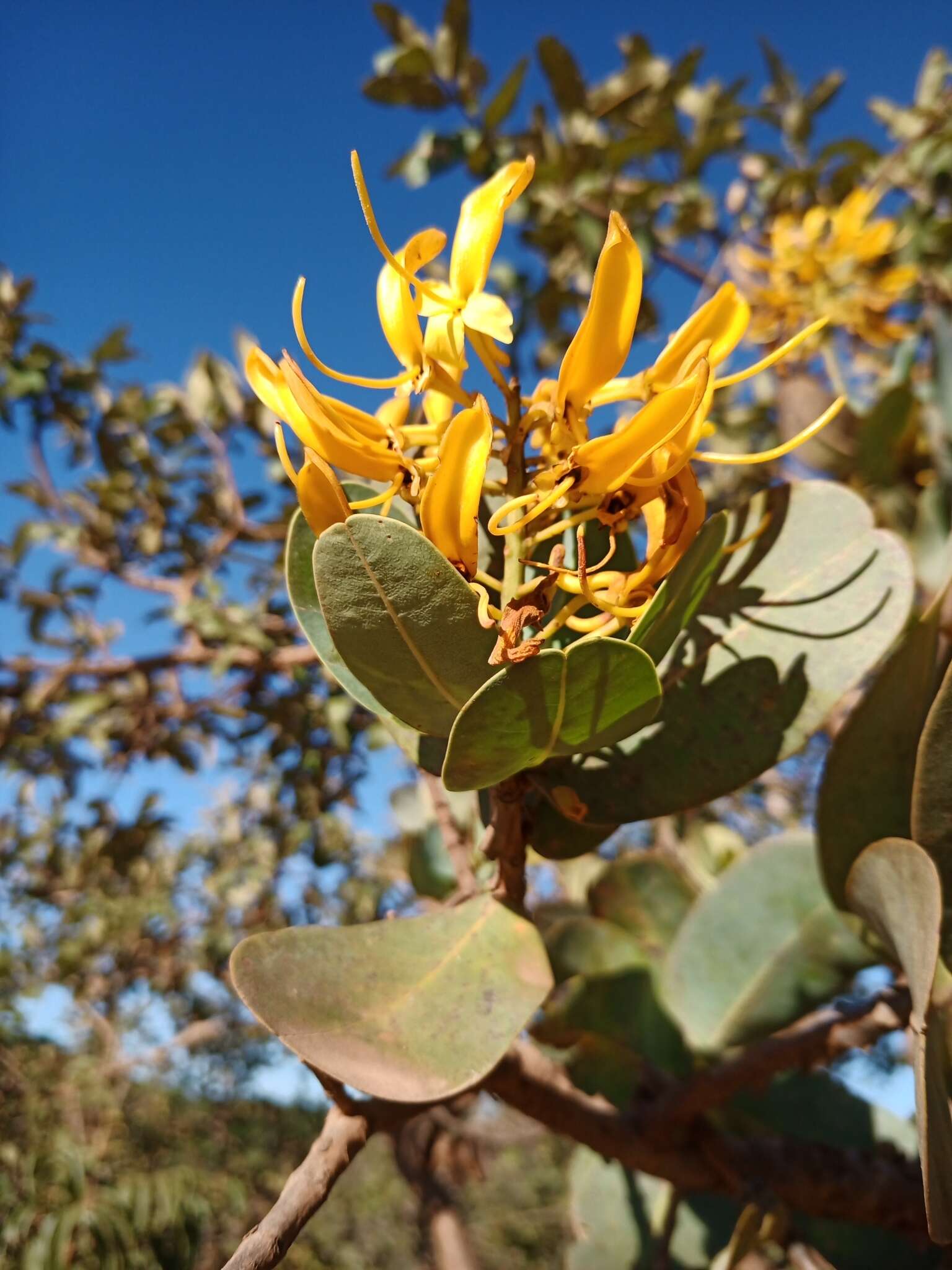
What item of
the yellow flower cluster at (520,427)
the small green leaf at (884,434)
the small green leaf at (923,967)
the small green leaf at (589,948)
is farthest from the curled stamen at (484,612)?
the small green leaf at (884,434)

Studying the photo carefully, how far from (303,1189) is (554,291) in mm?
1955

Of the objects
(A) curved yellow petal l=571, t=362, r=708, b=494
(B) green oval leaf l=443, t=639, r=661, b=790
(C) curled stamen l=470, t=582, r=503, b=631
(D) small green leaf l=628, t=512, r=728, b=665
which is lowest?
(B) green oval leaf l=443, t=639, r=661, b=790

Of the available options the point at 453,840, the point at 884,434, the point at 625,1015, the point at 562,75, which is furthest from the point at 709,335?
the point at 562,75

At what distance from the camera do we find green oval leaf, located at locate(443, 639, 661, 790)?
0.57 metres

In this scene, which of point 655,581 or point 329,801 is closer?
point 655,581

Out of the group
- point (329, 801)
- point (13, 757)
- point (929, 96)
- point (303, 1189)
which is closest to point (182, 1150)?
point (13, 757)

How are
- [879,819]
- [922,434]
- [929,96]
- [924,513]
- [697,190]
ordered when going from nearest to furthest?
1. [879,819]
2. [924,513]
3. [922,434]
4. [697,190]
5. [929,96]

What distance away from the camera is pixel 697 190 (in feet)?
7.52

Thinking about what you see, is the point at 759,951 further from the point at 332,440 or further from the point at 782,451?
the point at 332,440

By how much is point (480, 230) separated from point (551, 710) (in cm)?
35

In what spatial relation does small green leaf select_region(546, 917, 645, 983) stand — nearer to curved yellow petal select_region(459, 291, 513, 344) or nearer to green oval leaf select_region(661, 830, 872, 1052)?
A: green oval leaf select_region(661, 830, 872, 1052)

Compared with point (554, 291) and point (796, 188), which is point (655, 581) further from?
point (796, 188)

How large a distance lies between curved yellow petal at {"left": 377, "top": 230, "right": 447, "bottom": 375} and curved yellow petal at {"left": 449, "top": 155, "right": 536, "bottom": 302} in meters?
0.03

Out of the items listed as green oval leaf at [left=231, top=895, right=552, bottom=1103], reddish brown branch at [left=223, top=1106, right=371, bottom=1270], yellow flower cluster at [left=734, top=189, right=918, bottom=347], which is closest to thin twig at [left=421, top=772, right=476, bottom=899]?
green oval leaf at [left=231, top=895, right=552, bottom=1103]
